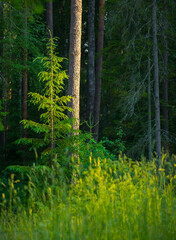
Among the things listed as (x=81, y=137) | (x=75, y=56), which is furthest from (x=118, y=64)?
(x=81, y=137)

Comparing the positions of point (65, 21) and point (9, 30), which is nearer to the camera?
point (9, 30)

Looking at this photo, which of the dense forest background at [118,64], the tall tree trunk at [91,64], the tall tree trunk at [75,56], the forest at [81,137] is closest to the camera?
the forest at [81,137]

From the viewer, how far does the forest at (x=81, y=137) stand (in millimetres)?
3719

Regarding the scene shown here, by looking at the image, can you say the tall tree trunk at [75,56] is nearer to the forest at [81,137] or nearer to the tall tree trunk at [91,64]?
the forest at [81,137]

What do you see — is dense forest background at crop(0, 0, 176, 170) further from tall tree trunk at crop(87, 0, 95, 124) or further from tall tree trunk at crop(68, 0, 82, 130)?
tall tree trunk at crop(68, 0, 82, 130)

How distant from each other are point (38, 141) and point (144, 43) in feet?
27.1

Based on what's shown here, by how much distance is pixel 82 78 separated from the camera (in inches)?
1031

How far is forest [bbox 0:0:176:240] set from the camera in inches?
146

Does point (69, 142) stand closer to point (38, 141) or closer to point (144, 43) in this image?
point (38, 141)

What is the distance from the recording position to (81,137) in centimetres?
706

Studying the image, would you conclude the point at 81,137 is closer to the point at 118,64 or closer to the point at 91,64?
the point at 91,64

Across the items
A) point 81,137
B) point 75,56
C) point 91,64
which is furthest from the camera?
point 91,64

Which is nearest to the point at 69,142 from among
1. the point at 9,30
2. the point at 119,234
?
the point at 119,234

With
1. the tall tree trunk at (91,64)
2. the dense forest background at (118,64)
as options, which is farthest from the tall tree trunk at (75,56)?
the tall tree trunk at (91,64)
